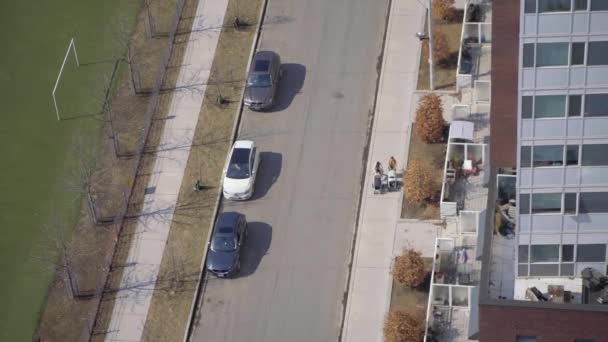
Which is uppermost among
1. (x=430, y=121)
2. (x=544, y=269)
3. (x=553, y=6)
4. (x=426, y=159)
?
(x=553, y=6)

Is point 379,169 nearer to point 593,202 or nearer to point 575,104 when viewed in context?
point 593,202

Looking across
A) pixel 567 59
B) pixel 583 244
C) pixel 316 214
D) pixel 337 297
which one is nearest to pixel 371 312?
pixel 337 297

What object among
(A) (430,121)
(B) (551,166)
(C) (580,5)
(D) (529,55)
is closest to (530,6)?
(C) (580,5)

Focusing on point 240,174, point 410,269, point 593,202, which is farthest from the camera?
point 240,174

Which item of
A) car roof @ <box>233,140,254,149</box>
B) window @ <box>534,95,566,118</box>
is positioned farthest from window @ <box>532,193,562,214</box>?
car roof @ <box>233,140,254,149</box>

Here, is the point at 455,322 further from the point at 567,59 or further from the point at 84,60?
the point at 84,60

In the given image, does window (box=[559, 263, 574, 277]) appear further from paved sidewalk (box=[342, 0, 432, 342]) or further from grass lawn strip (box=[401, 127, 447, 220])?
grass lawn strip (box=[401, 127, 447, 220])
